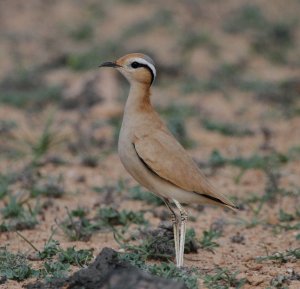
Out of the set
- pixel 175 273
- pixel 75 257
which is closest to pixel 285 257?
pixel 175 273

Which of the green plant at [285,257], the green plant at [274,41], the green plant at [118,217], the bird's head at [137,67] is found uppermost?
the green plant at [274,41]

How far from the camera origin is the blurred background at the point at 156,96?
746 centimetres

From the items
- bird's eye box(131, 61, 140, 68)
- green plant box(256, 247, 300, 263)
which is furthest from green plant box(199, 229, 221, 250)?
bird's eye box(131, 61, 140, 68)

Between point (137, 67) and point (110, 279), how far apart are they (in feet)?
5.73

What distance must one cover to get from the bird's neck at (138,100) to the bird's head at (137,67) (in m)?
0.04

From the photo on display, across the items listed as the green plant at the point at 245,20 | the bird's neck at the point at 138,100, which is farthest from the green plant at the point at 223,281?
the green plant at the point at 245,20

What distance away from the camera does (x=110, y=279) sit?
13.5ft

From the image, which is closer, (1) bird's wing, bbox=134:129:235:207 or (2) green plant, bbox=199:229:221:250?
(1) bird's wing, bbox=134:129:235:207

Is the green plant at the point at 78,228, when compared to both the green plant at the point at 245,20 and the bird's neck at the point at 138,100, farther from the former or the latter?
the green plant at the point at 245,20

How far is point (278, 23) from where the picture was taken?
15.3 metres

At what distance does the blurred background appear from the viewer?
746 cm

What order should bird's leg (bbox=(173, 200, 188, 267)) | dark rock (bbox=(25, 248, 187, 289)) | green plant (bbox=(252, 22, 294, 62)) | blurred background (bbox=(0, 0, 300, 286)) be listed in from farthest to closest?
green plant (bbox=(252, 22, 294, 62))
blurred background (bbox=(0, 0, 300, 286))
bird's leg (bbox=(173, 200, 188, 267))
dark rock (bbox=(25, 248, 187, 289))

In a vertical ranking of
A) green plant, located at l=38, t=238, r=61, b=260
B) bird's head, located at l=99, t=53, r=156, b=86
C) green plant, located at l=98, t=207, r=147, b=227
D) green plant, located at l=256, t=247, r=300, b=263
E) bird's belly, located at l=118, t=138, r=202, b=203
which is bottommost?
green plant, located at l=38, t=238, r=61, b=260

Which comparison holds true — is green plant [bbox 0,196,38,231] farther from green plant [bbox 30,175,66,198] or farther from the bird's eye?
the bird's eye
